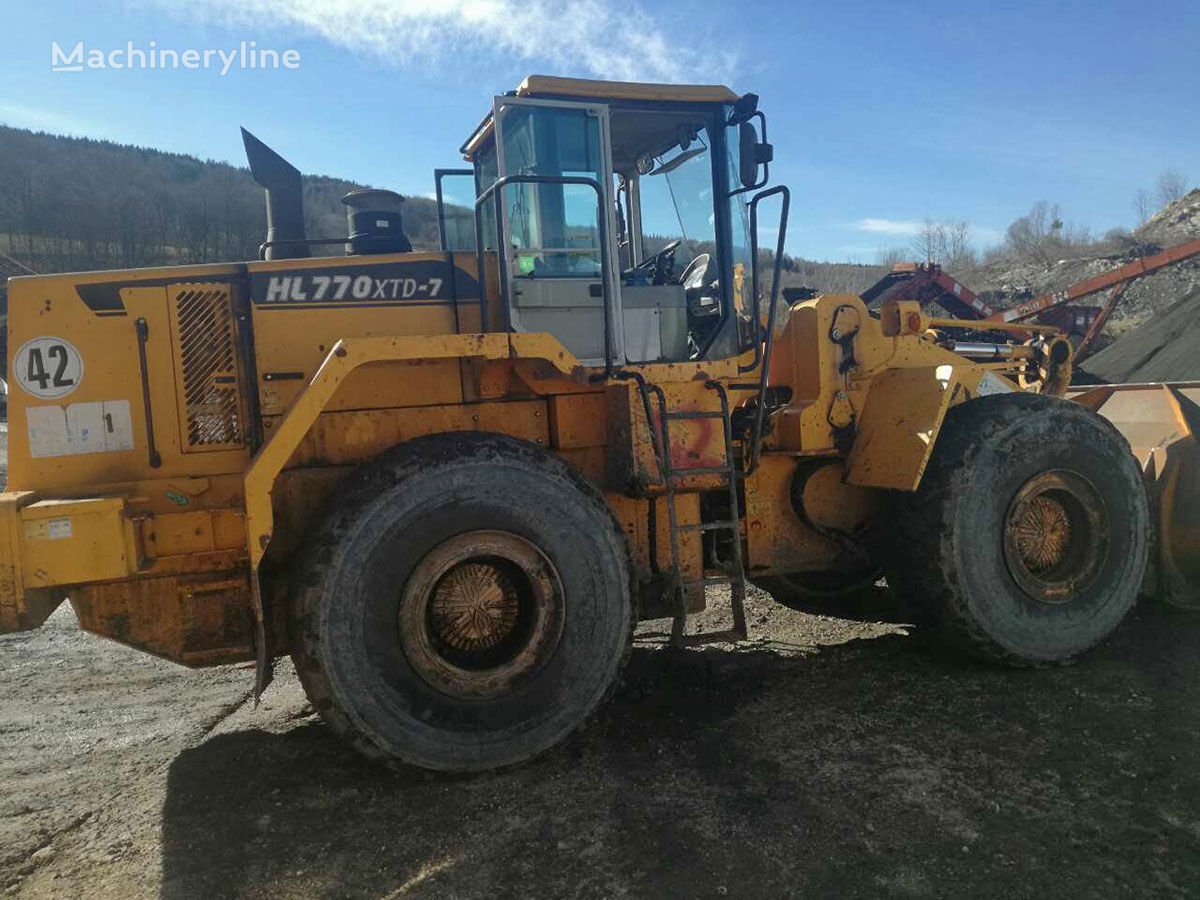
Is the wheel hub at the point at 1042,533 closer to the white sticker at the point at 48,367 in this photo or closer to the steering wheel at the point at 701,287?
the steering wheel at the point at 701,287

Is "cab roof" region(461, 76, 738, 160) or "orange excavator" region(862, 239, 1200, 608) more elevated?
"cab roof" region(461, 76, 738, 160)

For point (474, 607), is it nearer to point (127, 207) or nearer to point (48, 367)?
point (48, 367)

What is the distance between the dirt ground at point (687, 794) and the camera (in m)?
2.82

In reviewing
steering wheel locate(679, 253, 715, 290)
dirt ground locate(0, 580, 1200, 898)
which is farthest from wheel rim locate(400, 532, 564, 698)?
steering wheel locate(679, 253, 715, 290)

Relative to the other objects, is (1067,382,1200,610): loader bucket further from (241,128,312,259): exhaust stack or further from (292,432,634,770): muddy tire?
(241,128,312,259): exhaust stack

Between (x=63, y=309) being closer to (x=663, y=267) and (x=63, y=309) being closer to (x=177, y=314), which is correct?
(x=177, y=314)

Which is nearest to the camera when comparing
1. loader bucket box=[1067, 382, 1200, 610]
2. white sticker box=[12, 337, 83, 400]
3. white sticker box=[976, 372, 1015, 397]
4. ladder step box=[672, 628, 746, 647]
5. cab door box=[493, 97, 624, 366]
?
white sticker box=[12, 337, 83, 400]

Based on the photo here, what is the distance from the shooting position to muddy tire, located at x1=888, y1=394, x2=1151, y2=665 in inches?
173

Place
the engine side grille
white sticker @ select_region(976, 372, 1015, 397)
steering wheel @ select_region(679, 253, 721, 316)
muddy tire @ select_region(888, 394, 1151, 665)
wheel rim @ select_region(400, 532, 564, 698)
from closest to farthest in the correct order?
wheel rim @ select_region(400, 532, 564, 698), the engine side grille, muddy tire @ select_region(888, 394, 1151, 665), steering wheel @ select_region(679, 253, 721, 316), white sticker @ select_region(976, 372, 1015, 397)

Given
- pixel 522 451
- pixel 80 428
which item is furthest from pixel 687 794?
pixel 80 428

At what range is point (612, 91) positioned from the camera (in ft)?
14.0

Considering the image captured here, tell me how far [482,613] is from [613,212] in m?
1.97

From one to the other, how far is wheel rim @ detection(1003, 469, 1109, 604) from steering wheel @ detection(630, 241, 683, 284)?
2240 mm

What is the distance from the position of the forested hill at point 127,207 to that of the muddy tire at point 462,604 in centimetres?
2813
